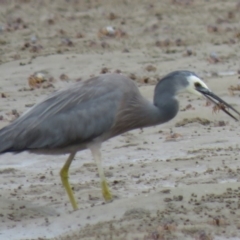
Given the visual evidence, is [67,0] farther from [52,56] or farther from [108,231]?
[108,231]

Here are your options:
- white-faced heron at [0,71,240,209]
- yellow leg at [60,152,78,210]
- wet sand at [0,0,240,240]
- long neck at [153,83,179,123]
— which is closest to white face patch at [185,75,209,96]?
white-faced heron at [0,71,240,209]

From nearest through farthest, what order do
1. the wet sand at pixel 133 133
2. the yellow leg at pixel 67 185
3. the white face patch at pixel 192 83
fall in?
1. the wet sand at pixel 133 133
2. the yellow leg at pixel 67 185
3. the white face patch at pixel 192 83

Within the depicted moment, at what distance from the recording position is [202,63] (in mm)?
14297

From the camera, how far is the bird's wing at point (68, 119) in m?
8.58

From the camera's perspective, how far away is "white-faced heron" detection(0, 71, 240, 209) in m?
8.59

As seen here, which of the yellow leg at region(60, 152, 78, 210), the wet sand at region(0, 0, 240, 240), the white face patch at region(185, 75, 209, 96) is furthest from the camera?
the white face patch at region(185, 75, 209, 96)

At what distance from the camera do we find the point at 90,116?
868 centimetres

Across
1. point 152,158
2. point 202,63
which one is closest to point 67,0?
point 202,63

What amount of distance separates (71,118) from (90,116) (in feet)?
0.52

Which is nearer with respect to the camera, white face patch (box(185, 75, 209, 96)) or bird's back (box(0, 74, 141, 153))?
bird's back (box(0, 74, 141, 153))

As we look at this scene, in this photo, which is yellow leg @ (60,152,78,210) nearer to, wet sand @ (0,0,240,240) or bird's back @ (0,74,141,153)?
wet sand @ (0,0,240,240)

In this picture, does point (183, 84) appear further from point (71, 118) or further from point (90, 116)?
point (71, 118)

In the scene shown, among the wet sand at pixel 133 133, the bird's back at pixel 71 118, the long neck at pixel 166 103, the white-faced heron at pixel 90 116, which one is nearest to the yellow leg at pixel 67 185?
the white-faced heron at pixel 90 116

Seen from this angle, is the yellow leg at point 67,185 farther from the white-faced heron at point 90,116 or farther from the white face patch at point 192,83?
the white face patch at point 192,83
